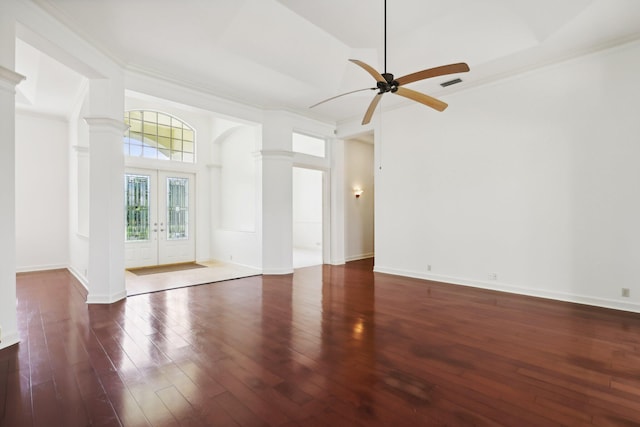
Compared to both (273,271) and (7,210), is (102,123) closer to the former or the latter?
(7,210)

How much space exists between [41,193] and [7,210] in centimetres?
479

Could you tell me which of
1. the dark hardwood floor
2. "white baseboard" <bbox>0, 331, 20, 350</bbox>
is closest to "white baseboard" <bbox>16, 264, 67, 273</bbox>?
the dark hardwood floor

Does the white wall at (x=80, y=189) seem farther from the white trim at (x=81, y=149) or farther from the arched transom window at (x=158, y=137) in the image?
the arched transom window at (x=158, y=137)

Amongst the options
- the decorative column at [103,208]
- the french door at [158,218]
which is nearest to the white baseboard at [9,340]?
the decorative column at [103,208]

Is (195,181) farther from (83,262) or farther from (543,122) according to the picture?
(543,122)

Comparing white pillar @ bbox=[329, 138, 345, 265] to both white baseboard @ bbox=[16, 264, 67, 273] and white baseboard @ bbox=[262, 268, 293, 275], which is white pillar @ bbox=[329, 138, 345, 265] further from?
white baseboard @ bbox=[16, 264, 67, 273]

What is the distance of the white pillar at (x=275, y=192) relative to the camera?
6230 millimetres

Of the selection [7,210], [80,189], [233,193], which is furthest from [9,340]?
[233,193]

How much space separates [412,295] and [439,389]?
260 centimetres

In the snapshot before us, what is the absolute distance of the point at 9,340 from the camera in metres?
2.88

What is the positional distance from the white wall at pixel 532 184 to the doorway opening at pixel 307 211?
453 cm

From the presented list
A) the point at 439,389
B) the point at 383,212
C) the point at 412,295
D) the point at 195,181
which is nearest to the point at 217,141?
the point at 195,181

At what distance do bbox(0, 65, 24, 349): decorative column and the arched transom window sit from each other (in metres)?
4.25

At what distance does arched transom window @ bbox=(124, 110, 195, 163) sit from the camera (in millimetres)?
6969
